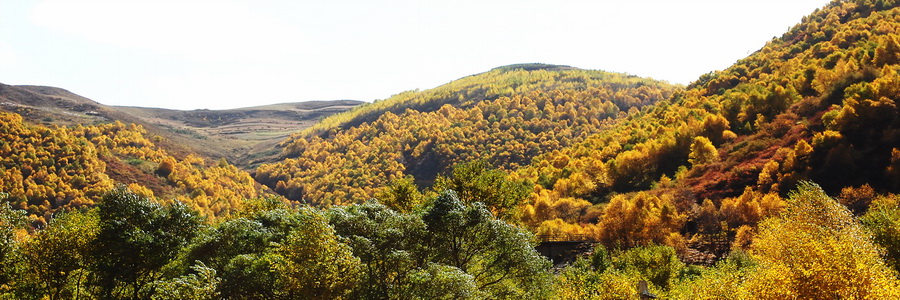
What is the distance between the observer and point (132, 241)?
125 feet

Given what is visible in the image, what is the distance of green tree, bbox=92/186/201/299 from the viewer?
128 feet

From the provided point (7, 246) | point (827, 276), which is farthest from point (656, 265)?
point (7, 246)

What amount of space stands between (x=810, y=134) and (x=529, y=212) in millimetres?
58410

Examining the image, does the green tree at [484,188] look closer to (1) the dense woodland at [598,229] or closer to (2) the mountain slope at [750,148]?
(1) the dense woodland at [598,229]

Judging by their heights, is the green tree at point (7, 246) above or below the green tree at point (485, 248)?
above

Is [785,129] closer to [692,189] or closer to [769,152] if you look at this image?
[769,152]

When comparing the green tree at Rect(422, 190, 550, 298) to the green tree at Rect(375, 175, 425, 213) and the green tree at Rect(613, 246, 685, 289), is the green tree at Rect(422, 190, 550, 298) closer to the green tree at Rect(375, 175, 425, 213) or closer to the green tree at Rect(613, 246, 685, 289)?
the green tree at Rect(375, 175, 425, 213)

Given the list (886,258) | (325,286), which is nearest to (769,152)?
(886,258)

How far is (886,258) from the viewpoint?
45.0 m

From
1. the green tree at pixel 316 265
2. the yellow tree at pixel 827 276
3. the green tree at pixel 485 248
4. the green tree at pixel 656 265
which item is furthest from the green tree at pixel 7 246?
the green tree at pixel 656 265

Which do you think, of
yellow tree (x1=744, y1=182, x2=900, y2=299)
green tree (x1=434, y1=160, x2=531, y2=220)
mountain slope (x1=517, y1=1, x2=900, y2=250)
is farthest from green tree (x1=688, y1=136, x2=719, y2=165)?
yellow tree (x1=744, y1=182, x2=900, y2=299)

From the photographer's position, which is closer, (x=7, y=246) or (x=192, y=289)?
(x=192, y=289)

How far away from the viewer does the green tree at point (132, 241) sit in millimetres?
38875

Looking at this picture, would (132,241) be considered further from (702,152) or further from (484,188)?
(702,152)
